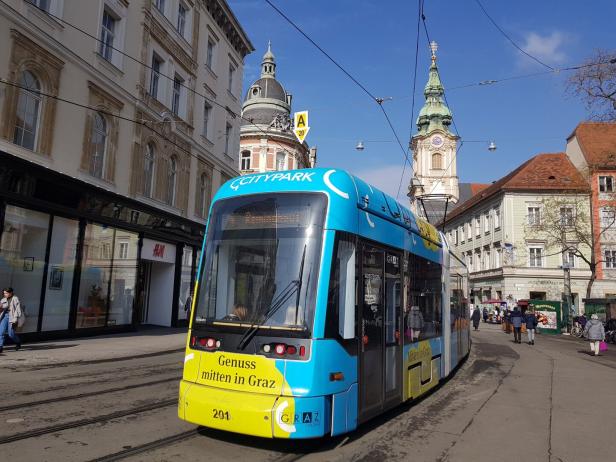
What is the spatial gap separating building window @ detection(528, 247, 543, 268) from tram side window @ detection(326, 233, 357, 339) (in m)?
44.7

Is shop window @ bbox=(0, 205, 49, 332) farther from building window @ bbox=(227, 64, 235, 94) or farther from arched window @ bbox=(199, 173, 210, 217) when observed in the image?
building window @ bbox=(227, 64, 235, 94)

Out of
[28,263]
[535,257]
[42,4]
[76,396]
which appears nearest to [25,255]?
[28,263]

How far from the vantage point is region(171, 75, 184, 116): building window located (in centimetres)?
2162

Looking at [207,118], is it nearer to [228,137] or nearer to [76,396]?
[228,137]

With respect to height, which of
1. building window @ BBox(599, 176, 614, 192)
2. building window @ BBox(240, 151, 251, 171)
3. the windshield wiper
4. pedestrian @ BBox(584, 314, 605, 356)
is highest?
building window @ BBox(240, 151, 251, 171)

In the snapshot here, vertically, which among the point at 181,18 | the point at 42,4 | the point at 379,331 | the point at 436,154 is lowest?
the point at 379,331

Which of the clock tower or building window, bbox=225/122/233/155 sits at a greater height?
the clock tower

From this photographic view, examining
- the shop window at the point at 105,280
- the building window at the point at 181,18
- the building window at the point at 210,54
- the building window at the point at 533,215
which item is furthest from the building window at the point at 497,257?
the shop window at the point at 105,280

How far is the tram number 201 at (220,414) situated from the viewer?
186 inches

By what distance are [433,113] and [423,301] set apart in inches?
2823

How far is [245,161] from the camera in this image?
161 ft

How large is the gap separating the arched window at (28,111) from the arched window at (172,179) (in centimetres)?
747

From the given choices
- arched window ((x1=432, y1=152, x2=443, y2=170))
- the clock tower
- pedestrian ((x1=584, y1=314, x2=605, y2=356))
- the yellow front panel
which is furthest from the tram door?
arched window ((x1=432, y1=152, x2=443, y2=170))

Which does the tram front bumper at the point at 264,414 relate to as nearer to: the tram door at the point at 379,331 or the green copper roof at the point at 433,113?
the tram door at the point at 379,331
